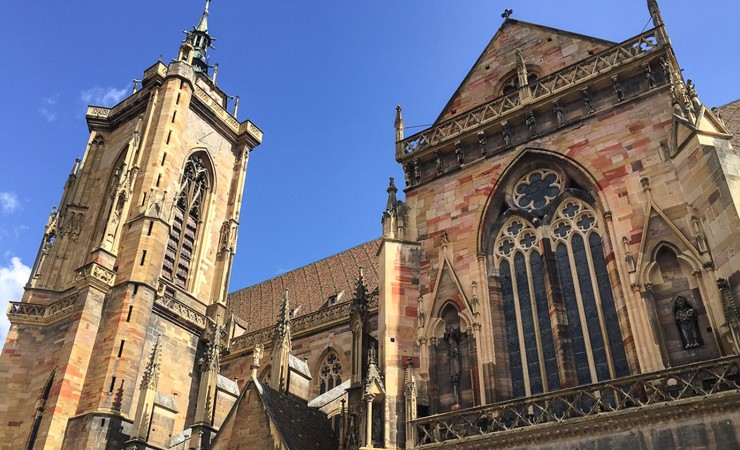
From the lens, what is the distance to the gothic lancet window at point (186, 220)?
80.5ft

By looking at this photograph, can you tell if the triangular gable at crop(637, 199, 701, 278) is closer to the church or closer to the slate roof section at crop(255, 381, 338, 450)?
the church

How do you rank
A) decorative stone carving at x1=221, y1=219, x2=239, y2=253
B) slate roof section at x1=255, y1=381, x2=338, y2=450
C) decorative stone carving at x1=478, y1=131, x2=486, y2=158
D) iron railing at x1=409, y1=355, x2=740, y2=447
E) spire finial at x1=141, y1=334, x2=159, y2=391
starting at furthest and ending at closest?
decorative stone carving at x1=221, y1=219, x2=239, y2=253
spire finial at x1=141, y1=334, x2=159, y2=391
decorative stone carving at x1=478, y1=131, x2=486, y2=158
slate roof section at x1=255, y1=381, x2=338, y2=450
iron railing at x1=409, y1=355, x2=740, y2=447

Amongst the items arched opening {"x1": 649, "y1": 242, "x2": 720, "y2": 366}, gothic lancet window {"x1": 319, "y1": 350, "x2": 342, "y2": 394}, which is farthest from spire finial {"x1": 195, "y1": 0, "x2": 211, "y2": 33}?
arched opening {"x1": 649, "y1": 242, "x2": 720, "y2": 366}

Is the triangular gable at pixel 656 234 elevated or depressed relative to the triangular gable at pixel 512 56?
depressed

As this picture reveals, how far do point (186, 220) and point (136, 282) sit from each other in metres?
5.62

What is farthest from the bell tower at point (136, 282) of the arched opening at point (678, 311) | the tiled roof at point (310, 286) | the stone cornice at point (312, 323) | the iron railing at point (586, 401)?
the arched opening at point (678, 311)

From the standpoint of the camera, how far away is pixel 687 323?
986 centimetres

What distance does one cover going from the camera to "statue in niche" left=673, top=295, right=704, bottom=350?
9.70m

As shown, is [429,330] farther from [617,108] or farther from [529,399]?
[617,108]

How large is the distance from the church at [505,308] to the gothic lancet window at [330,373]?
0.25ft

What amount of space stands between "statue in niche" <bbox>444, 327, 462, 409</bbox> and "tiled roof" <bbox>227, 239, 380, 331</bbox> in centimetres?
1129

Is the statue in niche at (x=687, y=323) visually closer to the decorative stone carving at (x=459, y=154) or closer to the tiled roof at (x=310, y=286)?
the decorative stone carving at (x=459, y=154)

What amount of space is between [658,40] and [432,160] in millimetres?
5446

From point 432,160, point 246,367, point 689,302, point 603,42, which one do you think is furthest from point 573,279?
point 246,367
